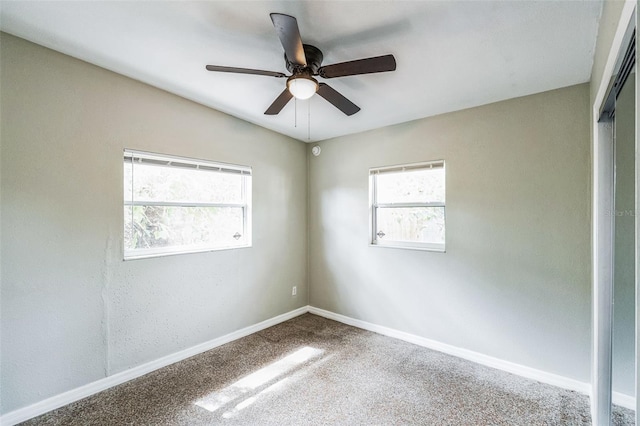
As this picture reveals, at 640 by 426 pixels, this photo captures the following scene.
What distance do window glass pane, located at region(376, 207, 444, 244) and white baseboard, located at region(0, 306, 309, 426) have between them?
1982 mm

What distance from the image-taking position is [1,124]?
1831 millimetres

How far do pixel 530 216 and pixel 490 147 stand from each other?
→ 721mm

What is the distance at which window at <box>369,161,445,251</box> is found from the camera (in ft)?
10.1

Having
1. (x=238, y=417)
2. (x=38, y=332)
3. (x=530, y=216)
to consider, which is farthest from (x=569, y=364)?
(x=38, y=332)

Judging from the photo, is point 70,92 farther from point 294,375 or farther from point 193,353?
point 294,375

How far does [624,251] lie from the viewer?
1.42 metres

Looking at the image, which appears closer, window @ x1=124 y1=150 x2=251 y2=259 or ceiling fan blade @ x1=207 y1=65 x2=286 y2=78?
ceiling fan blade @ x1=207 y1=65 x2=286 y2=78

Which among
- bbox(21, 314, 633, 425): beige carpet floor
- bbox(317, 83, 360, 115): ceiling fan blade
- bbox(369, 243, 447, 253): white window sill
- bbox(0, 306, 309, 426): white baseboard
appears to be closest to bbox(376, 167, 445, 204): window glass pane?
bbox(369, 243, 447, 253): white window sill

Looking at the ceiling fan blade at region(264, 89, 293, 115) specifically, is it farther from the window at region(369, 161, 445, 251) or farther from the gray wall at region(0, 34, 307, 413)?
the window at region(369, 161, 445, 251)

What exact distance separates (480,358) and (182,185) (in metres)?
3.37

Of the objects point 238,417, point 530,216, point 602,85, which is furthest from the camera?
point 530,216

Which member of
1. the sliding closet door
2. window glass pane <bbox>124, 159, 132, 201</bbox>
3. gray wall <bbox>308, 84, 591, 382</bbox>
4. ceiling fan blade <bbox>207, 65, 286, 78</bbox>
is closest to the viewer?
the sliding closet door

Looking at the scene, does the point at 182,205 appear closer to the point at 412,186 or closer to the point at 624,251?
the point at 412,186

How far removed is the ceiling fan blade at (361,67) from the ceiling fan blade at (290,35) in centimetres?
17
